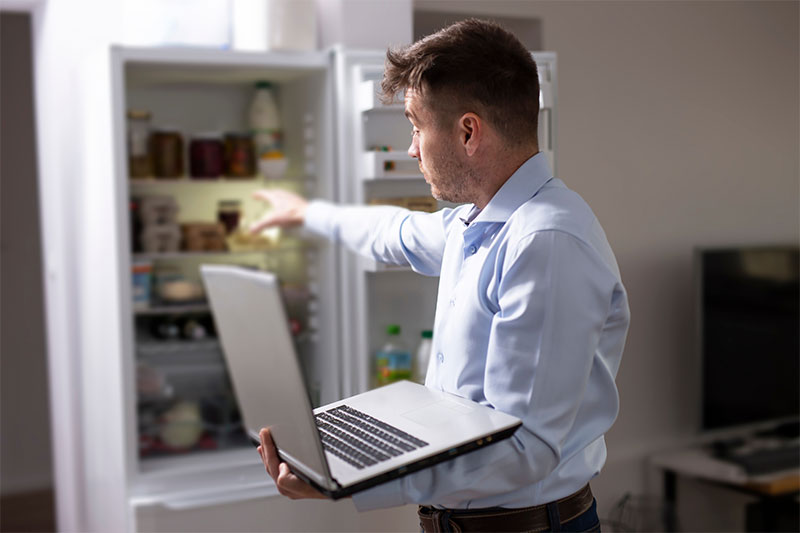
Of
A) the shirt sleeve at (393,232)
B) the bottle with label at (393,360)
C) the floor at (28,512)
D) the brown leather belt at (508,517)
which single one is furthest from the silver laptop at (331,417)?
the floor at (28,512)

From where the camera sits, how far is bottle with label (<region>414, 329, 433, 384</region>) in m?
1.63

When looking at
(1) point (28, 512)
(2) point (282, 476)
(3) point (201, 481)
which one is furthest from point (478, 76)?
(1) point (28, 512)

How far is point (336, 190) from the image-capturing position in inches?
77.3

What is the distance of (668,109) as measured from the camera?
1.50 metres

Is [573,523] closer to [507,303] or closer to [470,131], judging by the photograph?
[507,303]

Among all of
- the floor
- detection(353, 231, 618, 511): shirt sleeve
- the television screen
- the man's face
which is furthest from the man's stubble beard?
the floor

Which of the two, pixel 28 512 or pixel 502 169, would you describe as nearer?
pixel 502 169

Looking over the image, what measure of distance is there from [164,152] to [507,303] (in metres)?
1.49

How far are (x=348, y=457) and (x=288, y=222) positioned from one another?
43.2 inches

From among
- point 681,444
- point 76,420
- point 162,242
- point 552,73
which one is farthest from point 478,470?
point 76,420

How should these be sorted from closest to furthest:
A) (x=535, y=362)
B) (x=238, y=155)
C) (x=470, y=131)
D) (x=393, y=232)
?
(x=535, y=362) < (x=470, y=131) < (x=393, y=232) < (x=238, y=155)

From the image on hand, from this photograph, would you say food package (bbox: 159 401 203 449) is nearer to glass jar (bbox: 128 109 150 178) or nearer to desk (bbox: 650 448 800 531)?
glass jar (bbox: 128 109 150 178)

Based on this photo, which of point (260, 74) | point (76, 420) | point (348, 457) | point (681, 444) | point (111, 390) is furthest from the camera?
point (76, 420)

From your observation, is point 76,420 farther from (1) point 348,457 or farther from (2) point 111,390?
(1) point 348,457
